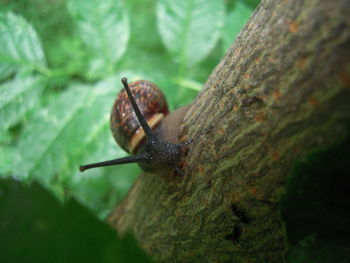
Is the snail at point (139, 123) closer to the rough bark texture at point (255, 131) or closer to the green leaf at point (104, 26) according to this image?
the rough bark texture at point (255, 131)

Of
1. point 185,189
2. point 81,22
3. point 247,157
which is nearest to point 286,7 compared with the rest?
point 247,157

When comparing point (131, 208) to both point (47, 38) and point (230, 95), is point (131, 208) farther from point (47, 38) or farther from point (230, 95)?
point (47, 38)

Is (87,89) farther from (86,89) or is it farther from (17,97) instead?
(17,97)

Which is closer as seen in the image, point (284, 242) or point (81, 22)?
point (284, 242)

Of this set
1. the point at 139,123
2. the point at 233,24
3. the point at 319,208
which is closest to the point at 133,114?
the point at 139,123

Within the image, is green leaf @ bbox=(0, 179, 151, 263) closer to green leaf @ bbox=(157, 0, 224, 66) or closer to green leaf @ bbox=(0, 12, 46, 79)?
green leaf @ bbox=(0, 12, 46, 79)

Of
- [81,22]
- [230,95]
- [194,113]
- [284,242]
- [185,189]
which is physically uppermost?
[81,22]

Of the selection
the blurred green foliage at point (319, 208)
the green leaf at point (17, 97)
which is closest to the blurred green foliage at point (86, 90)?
the green leaf at point (17, 97)

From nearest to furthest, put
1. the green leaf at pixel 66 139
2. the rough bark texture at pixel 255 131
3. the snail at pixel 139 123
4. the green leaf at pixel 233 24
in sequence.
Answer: the rough bark texture at pixel 255 131 → the snail at pixel 139 123 → the green leaf at pixel 66 139 → the green leaf at pixel 233 24
